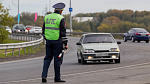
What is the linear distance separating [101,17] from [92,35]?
17301cm

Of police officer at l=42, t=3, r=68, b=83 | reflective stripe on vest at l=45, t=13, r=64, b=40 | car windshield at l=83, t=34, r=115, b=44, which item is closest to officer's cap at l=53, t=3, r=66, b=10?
police officer at l=42, t=3, r=68, b=83

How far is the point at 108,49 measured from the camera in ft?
53.1

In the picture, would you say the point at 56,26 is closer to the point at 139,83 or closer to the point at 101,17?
the point at 139,83

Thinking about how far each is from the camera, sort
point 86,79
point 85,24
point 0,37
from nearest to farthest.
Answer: point 86,79
point 0,37
point 85,24

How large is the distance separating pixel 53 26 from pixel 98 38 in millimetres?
7746

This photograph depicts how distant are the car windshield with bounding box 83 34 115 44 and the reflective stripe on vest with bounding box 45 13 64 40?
→ 7438 mm

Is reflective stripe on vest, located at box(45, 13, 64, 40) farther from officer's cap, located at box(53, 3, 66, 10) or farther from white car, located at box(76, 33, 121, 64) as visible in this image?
white car, located at box(76, 33, 121, 64)

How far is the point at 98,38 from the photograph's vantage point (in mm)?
17469

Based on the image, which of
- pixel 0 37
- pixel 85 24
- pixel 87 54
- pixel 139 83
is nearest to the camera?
pixel 139 83

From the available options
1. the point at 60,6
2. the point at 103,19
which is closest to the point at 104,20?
the point at 103,19

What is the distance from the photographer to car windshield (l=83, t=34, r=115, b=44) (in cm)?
1725

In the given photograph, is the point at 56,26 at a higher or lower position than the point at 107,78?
higher

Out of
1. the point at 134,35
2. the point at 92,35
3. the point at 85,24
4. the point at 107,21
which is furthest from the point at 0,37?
the point at 107,21

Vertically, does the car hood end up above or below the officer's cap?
below
